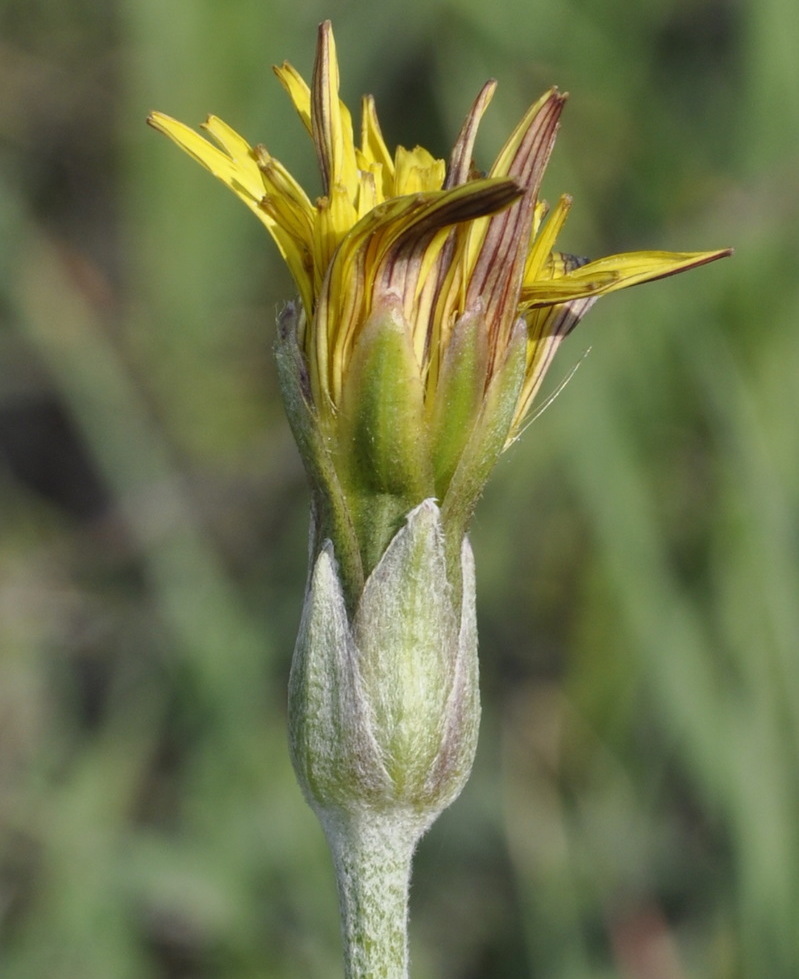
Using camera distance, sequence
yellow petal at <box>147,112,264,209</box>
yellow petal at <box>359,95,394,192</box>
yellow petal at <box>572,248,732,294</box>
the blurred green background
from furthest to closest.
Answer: the blurred green background < yellow petal at <box>359,95,394,192</box> < yellow petal at <box>147,112,264,209</box> < yellow petal at <box>572,248,732,294</box>

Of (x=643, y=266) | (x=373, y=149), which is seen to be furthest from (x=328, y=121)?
(x=643, y=266)

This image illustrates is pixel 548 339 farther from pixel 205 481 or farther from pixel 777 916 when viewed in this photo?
pixel 205 481

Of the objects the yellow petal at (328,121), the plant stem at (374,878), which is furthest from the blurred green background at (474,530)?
the yellow petal at (328,121)

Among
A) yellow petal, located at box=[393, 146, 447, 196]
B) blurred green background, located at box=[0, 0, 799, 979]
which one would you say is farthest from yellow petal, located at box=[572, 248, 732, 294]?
blurred green background, located at box=[0, 0, 799, 979]

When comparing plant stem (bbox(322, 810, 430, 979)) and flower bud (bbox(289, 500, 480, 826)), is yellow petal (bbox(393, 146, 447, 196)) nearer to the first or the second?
flower bud (bbox(289, 500, 480, 826))

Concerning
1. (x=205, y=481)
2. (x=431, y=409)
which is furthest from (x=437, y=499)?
(x=205, y=481)

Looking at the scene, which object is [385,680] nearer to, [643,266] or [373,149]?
[643,266]

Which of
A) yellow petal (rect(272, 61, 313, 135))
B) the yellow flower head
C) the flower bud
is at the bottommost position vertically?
the flower bud
